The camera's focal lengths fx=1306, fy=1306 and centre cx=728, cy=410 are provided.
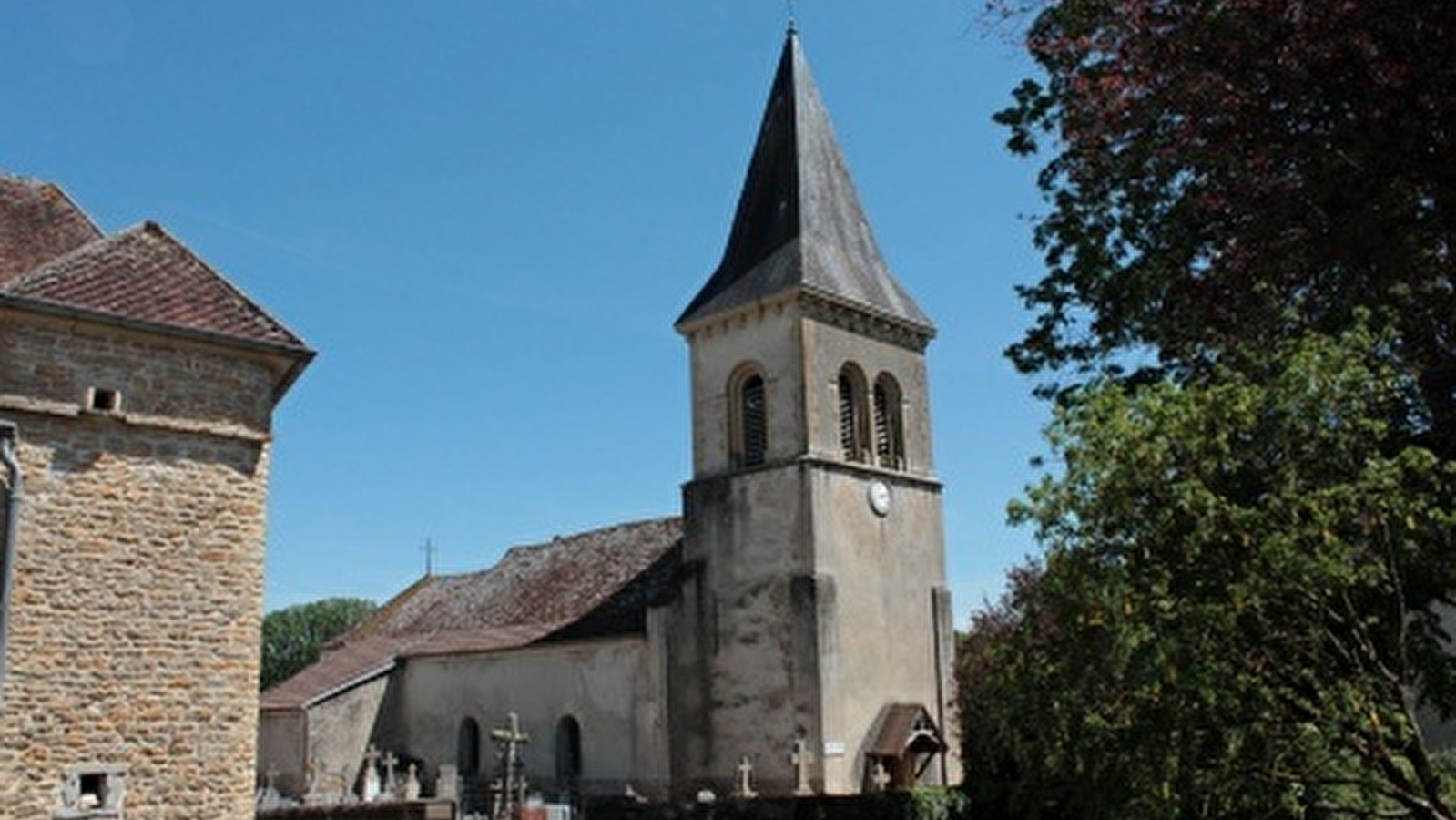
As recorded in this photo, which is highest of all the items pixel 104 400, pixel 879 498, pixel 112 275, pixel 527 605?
pixel 112 275

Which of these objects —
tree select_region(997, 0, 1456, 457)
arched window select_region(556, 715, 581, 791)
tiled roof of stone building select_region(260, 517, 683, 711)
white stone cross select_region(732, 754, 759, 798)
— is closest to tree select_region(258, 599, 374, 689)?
tiled roof of stone building select_region(260, 517, 683, 711)

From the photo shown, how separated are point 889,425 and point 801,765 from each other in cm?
882

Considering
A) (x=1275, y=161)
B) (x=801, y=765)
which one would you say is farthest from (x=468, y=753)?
(x=1275, y=161)

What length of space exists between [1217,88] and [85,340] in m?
11.4

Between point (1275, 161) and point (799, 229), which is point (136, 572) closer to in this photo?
point (1275, 161)

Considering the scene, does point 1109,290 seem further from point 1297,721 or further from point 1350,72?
point 1297,721

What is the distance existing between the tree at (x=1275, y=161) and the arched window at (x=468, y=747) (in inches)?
998

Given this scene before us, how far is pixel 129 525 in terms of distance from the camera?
45.4ft

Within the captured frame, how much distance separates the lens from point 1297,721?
28.8 ft

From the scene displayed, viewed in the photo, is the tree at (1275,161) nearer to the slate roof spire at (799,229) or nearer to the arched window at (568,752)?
the slate roof spire at (799,229)

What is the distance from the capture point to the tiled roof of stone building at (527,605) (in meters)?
31.6

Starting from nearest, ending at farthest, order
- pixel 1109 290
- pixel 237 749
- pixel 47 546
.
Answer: pixel 1109 290, pixel 47 546, pixel 237 749

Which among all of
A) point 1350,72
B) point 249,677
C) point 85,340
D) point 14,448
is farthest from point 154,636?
point 1350,72

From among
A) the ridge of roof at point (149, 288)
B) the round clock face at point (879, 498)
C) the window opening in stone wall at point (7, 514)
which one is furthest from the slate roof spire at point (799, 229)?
the window opening in stone wall at point (7, 514)
